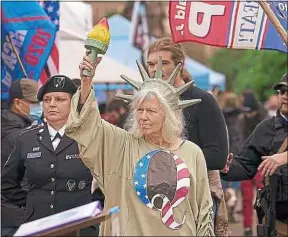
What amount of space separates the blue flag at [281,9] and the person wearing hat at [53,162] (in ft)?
6.58

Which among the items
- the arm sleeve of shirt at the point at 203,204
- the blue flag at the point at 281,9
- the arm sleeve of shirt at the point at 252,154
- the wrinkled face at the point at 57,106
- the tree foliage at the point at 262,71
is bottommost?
the tree foliage at the point at 262,71

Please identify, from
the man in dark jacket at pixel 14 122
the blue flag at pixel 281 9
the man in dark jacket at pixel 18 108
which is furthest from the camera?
the man in dark jacket at pixel 18 108

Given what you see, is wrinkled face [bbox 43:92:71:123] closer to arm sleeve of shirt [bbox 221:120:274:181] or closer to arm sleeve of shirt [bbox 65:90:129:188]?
arm sleeve of shirt [bbox 65:90:129:188]

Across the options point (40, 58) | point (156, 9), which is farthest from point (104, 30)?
Answer: point (156, 9)

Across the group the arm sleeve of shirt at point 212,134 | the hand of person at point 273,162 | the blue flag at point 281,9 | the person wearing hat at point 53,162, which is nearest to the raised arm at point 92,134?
the person wearing hat at point 53,162

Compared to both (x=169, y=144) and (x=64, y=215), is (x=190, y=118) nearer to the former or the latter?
(x=169, y=144)

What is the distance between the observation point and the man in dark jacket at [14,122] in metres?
7.20

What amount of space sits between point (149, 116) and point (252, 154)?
275 cm

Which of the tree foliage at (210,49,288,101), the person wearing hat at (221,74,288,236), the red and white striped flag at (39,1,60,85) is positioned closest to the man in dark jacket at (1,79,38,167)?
the red and white striped flag at (39,1,60,85)

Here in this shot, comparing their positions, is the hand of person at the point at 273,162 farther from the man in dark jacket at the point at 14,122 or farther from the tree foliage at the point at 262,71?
the tree foliage at the point at 262,71

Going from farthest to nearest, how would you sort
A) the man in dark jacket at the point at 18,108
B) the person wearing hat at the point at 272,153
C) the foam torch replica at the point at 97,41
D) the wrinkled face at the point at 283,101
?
the man in dark jacket at the point at 18,108 < the wrinkled face at the point at 283,101 < the person wearing hat at the point at 272,153 < the foam torch replica at the point at 97,41

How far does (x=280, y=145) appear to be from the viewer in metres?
7.59

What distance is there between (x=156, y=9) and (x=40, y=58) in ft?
155

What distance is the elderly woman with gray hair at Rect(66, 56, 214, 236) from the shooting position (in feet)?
16.8
